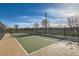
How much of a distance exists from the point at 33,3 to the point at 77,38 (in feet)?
3.78

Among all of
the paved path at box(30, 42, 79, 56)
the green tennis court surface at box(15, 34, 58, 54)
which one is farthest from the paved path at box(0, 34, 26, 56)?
the paved path at box(30, 42, 79, 56)

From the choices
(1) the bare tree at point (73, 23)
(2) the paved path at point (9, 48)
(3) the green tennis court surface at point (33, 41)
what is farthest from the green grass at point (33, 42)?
(1) the bare tree at point (73, 23)

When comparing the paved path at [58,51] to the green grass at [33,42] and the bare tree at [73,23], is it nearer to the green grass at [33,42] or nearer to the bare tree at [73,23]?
the green grass at [33,42]

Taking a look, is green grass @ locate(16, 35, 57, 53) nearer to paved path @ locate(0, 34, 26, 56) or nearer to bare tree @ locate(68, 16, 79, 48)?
paved path @ locate(0, 34, 26, 56)

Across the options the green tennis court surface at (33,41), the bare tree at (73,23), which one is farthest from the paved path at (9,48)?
the bare tree at (73,23)

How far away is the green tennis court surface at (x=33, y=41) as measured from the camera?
4.21m

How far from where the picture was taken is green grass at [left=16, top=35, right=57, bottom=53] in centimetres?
420

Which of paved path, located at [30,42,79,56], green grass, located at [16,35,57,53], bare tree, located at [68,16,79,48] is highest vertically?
bare tree, located at [68,16,79,48]

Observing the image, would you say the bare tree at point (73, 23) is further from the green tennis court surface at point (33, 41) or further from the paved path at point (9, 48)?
the paved path at point (9, 48)

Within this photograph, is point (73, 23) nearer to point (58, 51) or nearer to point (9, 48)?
point (58, 51)

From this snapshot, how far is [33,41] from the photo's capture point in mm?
4273

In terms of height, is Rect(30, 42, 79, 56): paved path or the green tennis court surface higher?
the green tennis court surface

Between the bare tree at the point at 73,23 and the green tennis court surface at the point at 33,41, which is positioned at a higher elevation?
the bare tree at the point at 73,23

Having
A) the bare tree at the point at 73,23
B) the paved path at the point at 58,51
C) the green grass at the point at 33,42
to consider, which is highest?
the bare tree at the point at 73,23
